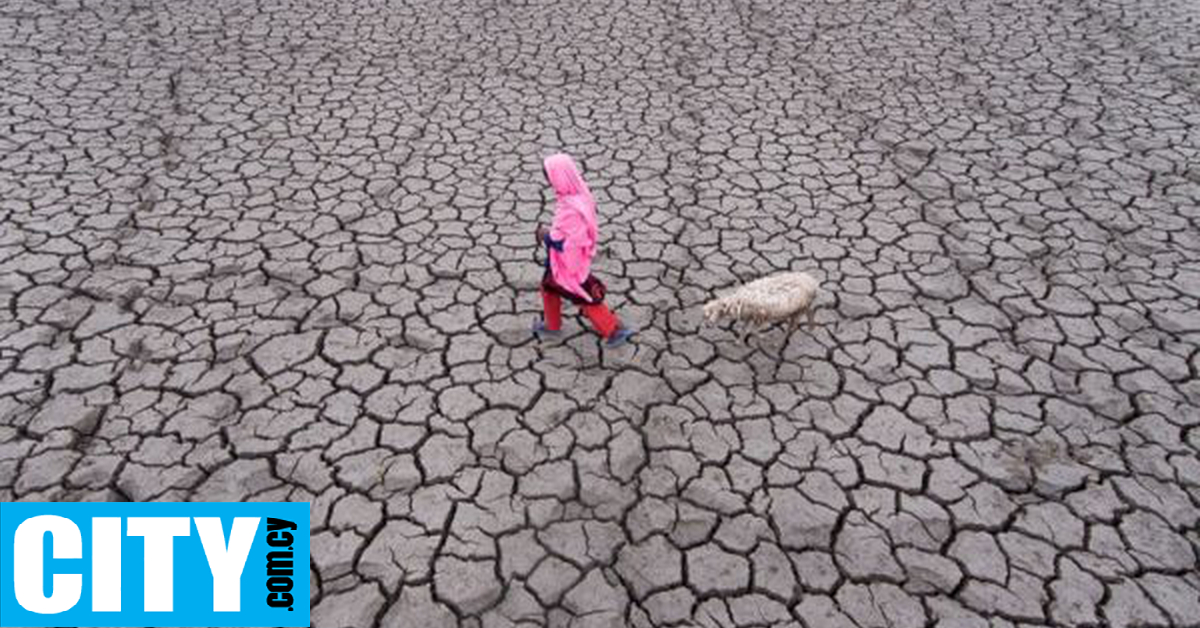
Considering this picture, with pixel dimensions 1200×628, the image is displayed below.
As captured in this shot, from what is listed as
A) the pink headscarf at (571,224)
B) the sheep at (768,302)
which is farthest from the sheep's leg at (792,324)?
the pink headscarf at (571,224)

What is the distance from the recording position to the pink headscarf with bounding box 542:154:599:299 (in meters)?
4.09

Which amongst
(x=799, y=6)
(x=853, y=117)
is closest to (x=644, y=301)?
(x=853, y=117)

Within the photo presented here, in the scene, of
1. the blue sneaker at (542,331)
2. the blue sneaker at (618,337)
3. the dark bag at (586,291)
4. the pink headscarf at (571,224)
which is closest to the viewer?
the pink headscarf at (571,224)

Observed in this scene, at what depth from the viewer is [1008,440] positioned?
13.6ft

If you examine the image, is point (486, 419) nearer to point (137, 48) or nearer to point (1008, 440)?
point (1008, 440)

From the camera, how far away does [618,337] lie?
4668 mm

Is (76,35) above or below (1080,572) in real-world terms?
above

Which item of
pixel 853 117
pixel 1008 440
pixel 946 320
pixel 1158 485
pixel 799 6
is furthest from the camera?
pixel 799 6

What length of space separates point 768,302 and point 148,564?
3.18m

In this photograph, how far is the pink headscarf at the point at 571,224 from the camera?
4.09 meters

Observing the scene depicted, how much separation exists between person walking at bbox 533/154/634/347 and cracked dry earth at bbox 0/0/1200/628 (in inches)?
8.9

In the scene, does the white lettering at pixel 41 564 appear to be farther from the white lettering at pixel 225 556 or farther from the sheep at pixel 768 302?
the sheep at pixel 768 302

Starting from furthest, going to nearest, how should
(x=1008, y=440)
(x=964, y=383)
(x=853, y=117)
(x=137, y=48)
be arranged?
(x=137, y=48)
(x=853, y=117)
(x=964, y=383)
(x=1008, y=440)

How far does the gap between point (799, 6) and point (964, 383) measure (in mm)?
6413
